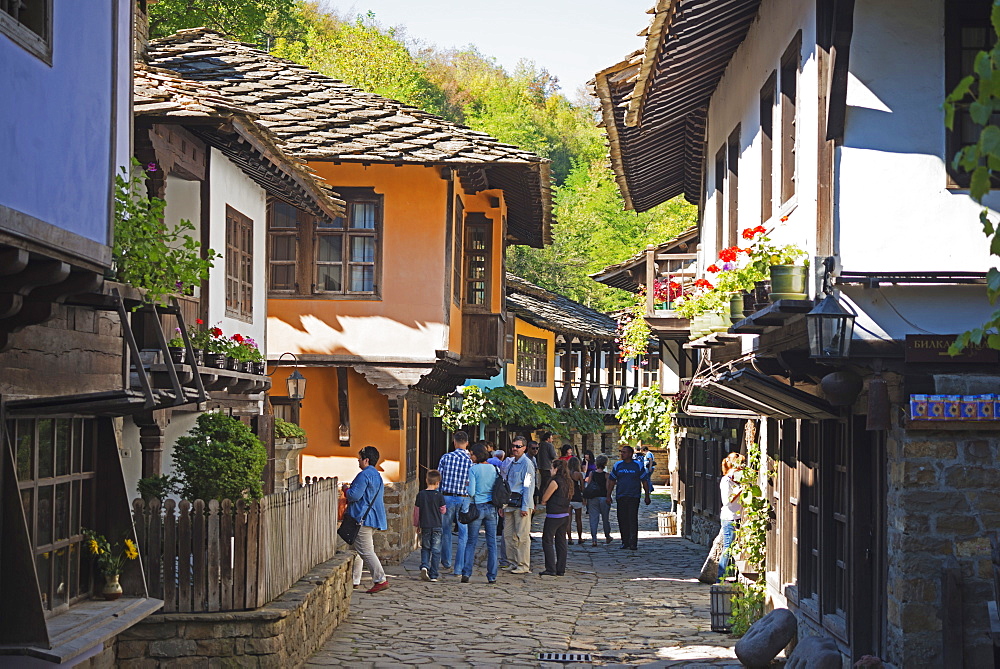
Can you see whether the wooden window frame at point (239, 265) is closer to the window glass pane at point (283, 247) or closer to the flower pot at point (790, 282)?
the window glass pane at point (283, 247)

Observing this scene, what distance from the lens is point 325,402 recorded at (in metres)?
18.9

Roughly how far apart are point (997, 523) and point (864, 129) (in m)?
2.62

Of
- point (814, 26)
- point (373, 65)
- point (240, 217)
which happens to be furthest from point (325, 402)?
point (373, 65)

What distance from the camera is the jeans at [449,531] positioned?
641 inches

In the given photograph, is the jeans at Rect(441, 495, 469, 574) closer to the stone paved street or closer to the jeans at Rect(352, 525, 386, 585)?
the stone paved street

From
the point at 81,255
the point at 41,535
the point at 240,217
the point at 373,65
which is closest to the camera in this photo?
the point at 81,255

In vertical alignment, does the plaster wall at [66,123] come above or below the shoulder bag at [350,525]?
above

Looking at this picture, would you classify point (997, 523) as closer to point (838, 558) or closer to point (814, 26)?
point (838, 558)

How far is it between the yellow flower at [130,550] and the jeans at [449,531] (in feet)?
25.1

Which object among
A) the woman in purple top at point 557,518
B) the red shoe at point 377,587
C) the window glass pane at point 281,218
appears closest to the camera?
the red shoe at point 377,587

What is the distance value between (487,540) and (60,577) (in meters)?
8.74

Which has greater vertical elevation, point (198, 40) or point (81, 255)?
point (198, 40)

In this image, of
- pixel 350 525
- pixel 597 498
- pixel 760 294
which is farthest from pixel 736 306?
pixel 597 498

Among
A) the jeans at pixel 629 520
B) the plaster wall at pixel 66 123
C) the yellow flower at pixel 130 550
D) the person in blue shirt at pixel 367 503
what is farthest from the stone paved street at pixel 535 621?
the plaster wall at pixel 66 123
